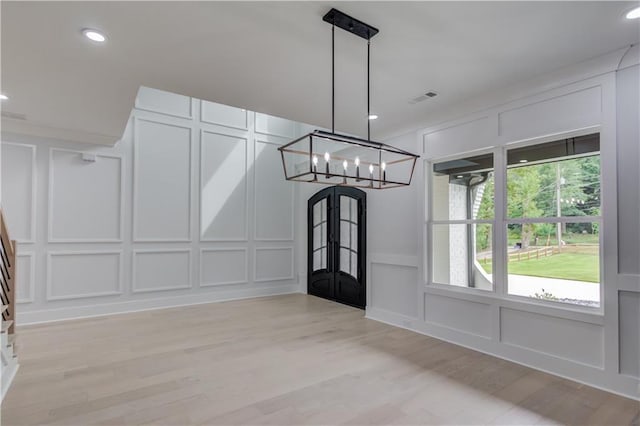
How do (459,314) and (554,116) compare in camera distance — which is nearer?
(554,116)

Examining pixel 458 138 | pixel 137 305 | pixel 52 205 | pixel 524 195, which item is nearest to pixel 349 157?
pixel 458 138

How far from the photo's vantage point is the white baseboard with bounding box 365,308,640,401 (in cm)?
272

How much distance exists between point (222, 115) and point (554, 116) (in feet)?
16.9

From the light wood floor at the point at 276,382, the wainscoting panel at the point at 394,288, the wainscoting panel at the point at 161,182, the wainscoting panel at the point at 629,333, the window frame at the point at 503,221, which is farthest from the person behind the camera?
the wainscoting panel at the point at 161,182

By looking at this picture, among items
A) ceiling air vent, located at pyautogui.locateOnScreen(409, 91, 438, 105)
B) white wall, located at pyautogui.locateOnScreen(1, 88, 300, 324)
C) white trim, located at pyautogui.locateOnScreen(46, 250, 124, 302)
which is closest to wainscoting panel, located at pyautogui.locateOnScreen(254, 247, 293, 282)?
white wall, located at pyautogui.locateOnScreen(1, 88, 300, 324)

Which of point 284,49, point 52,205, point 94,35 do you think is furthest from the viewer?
point 52,205

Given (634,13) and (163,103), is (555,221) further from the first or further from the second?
(163,103)

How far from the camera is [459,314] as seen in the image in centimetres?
392

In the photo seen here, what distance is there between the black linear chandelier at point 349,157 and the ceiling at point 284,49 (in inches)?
4.3

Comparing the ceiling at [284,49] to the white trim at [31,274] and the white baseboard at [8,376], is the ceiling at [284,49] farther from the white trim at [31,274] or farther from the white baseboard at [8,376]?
the white baseboard at [8,376]

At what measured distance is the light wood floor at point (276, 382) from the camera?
2.42 metres

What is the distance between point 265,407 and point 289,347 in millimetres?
1302

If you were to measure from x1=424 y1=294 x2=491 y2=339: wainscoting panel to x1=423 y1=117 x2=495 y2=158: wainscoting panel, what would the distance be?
1.71 m

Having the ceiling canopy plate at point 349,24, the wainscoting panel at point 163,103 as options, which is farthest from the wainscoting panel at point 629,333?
the wainscoting panel at point 163,103
